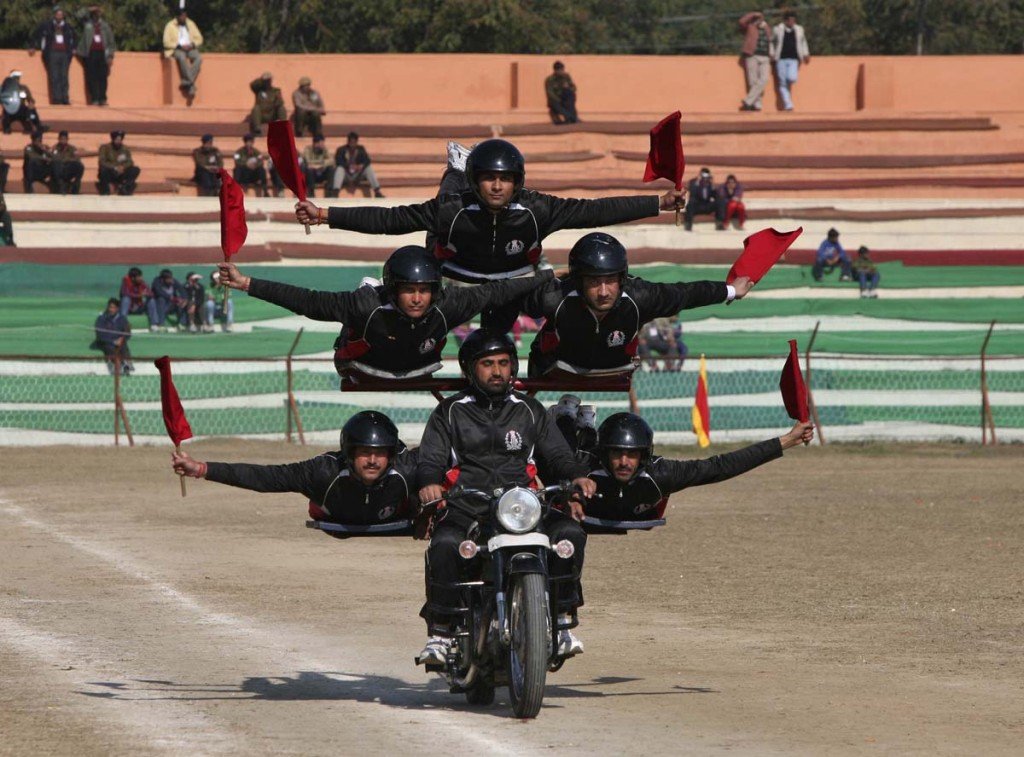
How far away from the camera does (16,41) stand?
5253 centimetres

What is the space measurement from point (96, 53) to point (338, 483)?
117 ft

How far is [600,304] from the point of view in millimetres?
9945

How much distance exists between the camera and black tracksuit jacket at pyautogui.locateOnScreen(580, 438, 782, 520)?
9.98 m

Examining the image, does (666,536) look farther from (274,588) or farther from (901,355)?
(901,355)

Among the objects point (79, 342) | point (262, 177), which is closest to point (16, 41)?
point (262, 177)

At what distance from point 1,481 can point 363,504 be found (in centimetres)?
1603

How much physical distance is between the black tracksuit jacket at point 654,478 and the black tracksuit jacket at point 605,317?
60cm

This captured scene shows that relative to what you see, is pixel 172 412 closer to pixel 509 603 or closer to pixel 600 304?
pixel 509 603

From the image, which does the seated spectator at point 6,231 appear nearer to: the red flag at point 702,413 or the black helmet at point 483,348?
the red flag at point 702,413

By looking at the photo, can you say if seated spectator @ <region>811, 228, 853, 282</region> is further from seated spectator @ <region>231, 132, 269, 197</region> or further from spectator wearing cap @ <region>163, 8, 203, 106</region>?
spectator wearing cap @ <region>163, 8, 203, 106</region>

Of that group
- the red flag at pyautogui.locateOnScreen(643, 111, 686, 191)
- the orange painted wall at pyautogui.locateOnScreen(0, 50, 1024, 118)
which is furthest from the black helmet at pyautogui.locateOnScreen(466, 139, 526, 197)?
the orange painted wall at pyautogui.locateOnScreen(0, 50, 1024, 118)

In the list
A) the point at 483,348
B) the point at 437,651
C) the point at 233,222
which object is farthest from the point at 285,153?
the point at 437,651

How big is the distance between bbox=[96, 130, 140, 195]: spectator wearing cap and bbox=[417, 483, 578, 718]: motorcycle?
3161cm

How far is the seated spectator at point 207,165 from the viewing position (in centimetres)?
3966
